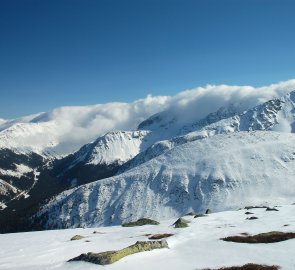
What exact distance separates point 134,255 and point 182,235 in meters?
12.1

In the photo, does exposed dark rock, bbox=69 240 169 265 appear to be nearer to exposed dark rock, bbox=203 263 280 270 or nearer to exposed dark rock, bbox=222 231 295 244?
exposed dark rock, bbox=222 231 295 244

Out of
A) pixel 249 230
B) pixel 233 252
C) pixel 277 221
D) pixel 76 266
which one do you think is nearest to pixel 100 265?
pixel 76 266

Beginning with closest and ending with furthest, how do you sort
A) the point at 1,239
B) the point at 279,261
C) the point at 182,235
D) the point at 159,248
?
the point at 279,261, the point at 159,248, the point at 182,235, the point at 1,239

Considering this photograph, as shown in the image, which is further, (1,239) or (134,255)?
(1,239)

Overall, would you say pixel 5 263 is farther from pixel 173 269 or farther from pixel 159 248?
pixel 173 269

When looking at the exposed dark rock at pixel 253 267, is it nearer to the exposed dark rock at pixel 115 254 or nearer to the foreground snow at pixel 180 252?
the foreground snow at pixel 180 252

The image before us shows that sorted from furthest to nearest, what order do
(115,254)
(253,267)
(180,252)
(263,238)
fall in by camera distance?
(263,238), (180,252), (115,254), (253,267)

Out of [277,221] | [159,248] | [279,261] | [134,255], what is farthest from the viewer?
[277,221]

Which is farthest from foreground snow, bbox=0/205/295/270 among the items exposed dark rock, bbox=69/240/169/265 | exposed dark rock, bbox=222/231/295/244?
exposed dark rock, bbox=222/231/295/244

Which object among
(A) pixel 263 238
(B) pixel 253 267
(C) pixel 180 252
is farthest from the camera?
(A) pixel 263 238

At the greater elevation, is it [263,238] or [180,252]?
[180,252]

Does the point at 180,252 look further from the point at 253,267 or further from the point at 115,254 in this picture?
the point at 253,267

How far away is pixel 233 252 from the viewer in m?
35.0

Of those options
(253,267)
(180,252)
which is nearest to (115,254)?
(180,252)
